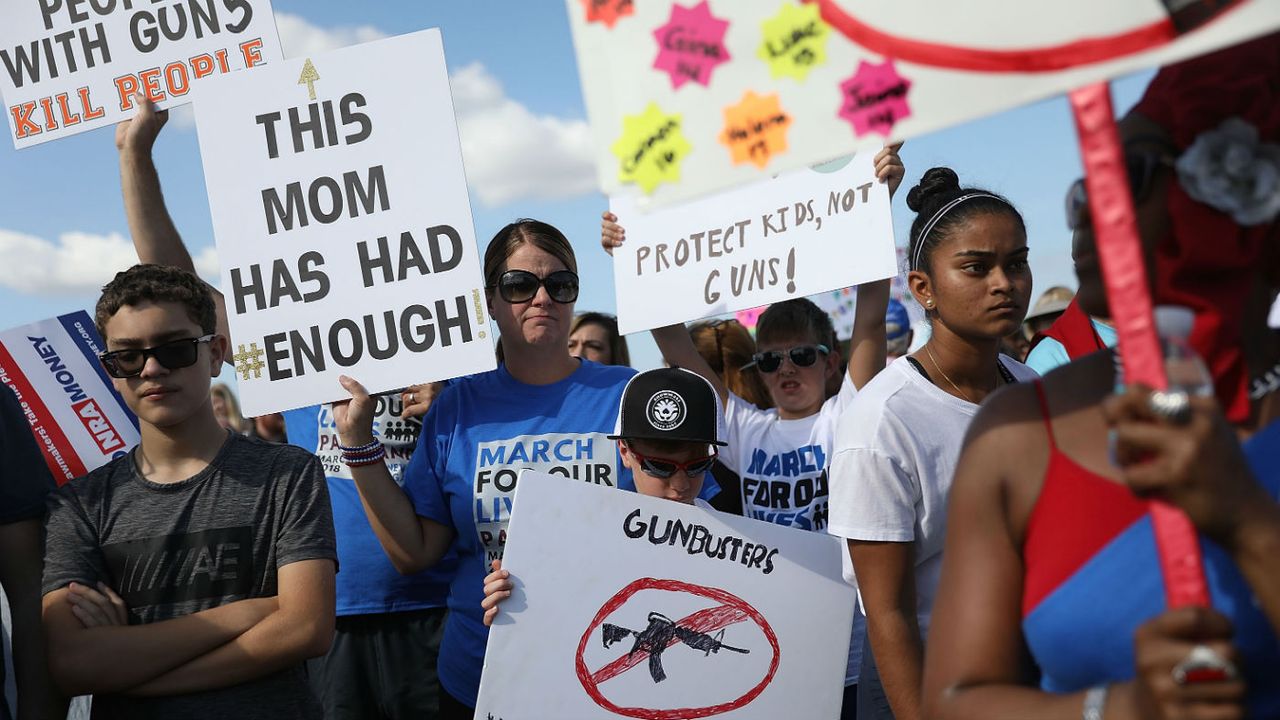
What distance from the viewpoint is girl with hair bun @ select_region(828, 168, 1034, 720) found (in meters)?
2.73

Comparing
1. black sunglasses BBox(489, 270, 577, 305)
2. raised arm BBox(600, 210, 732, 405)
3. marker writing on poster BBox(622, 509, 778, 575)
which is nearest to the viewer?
marker writing on poster BBox(622, 509, 778, 575)

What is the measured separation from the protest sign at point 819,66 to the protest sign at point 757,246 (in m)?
2.55

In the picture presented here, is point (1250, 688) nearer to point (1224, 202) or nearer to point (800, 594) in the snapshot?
point (1224, 202)

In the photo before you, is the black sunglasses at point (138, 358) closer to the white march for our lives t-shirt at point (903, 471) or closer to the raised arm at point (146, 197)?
the raised arm at point (146, 197)

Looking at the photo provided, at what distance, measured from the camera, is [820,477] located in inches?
170

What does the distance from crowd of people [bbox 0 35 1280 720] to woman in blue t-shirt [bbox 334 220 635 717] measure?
1cm

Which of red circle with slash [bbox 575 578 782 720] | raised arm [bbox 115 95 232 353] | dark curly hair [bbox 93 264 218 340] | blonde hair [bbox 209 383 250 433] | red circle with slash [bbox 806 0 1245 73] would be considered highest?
blonde hair [bbox 209 383 250 433]

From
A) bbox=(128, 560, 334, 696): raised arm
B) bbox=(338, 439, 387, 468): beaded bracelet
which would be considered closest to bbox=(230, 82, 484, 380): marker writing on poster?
bbox=(338, 439, 387, 468): beaded bracelet

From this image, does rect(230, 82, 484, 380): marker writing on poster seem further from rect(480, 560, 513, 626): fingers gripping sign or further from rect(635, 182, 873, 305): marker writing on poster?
rect(635, 182, 873, 305): marker writing on poster

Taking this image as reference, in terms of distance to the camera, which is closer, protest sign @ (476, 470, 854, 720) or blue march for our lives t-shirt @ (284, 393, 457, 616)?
protest sign @ (476, 470, 854, 720)

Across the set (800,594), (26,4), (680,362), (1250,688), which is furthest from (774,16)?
(26,4)

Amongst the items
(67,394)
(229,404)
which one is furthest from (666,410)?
(229,404)

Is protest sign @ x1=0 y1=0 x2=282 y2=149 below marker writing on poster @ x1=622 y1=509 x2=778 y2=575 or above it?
above

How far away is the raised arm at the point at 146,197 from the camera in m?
4.38
